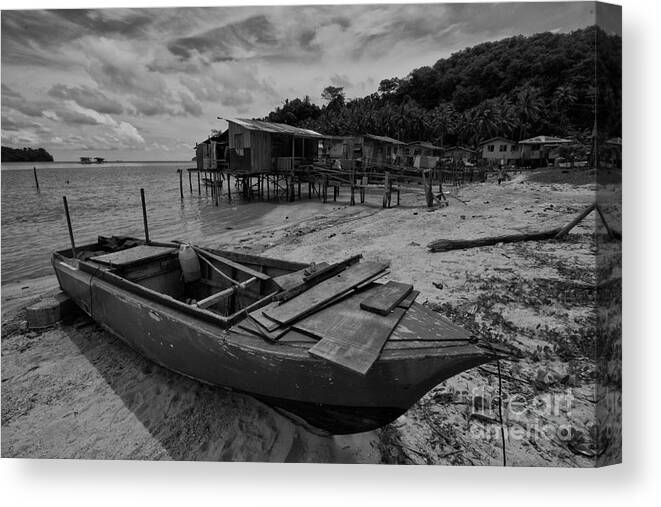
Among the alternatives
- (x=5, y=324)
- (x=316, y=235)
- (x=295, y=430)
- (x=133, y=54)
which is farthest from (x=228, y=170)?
(x=295, y=430)

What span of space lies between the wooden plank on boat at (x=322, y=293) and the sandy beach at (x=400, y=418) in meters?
1.25

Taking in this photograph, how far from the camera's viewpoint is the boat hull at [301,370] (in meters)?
2.46

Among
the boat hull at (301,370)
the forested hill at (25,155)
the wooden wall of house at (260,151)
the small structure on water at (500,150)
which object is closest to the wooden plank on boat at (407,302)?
the boat hull at (301,370)

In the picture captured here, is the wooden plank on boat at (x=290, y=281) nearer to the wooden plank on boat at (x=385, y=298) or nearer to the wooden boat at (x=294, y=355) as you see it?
the wooden boat at (x=294, y=355)

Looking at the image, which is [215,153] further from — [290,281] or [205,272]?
[290,281]

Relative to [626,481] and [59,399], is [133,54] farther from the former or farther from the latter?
[626,481]

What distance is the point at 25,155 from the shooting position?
423 centimetres

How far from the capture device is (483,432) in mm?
3029

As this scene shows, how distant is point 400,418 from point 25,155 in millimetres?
5259

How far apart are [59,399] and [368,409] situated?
12.2 feet

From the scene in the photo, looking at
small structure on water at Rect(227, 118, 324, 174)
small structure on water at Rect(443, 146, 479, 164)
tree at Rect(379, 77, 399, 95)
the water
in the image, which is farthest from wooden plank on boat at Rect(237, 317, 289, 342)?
small structure on water at Rect(443, 146, 479, 164)

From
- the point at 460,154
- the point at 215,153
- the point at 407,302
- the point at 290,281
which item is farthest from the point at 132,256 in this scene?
the point at 460,154

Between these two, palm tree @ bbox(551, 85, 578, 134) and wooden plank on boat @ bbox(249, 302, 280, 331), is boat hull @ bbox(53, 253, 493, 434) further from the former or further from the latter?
palm tree @ bbox(551, 85, 578, 134)

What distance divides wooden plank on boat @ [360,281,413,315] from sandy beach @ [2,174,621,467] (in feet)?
3.65
